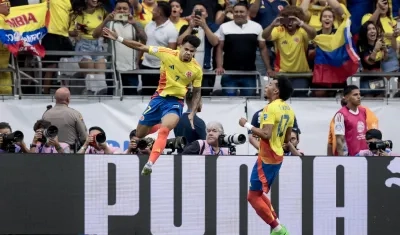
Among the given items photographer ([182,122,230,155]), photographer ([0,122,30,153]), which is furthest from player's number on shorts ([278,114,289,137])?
photographer ([0,122,30,153])

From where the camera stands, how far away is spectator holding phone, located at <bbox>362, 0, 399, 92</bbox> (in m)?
20.2

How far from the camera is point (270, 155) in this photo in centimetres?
1622

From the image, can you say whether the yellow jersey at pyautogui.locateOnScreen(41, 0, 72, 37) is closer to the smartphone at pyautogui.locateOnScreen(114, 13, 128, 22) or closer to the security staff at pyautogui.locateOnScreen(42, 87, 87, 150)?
the smartphone at pyautogui.locateOnScreen(114, 13, 128, 22)

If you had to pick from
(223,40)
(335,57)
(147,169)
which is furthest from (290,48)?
(147,169)

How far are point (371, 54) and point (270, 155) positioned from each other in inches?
173

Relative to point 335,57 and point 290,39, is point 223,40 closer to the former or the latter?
point 290,39

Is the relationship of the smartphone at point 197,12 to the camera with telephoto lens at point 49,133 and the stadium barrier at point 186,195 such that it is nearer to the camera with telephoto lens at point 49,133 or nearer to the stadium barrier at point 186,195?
the stadium barrier at point 186,195

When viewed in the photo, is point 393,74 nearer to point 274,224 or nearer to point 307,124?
point 307,124

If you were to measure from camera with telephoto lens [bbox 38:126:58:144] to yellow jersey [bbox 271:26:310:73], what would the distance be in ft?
15.0

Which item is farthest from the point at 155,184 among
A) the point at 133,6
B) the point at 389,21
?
the point at 389,21

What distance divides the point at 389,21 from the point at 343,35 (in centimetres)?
116

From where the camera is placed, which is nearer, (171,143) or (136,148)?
(171,143)

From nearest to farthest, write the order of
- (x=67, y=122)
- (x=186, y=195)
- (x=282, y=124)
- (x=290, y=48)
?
1. (x=282, y=124)
2. (x=186, y=195)
3. (x=67, y=122)
4. (x=290, y=48)

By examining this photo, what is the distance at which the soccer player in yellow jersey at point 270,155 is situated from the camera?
53.1 ft
